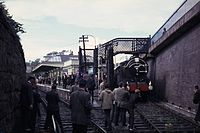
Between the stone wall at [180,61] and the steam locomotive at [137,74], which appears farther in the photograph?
the steam locomotive at [137,74]

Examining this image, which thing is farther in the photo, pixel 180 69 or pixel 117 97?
pixel 180 69

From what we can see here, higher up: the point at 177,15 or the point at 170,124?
the point at 177,15

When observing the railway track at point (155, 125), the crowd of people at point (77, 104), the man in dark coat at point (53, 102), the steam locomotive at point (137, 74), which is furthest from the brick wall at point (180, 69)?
the man in dark coat at point (53, 102)

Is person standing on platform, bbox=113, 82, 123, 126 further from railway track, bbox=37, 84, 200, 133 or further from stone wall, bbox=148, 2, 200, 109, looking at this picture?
stone wall, bbox=148, 2, 200, 109

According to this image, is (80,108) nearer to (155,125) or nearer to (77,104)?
(77,104)

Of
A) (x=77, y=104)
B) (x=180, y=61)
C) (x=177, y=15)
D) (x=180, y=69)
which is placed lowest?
(x=77, y=104)

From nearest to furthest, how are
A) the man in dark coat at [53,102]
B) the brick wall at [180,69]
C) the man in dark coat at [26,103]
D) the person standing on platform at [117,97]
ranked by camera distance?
1. the man in dark coat at [26,103]
2. the man in dark coat at [53,102]
3. the person standing on platform at [117,97]
4. the brick wall at [180,69]

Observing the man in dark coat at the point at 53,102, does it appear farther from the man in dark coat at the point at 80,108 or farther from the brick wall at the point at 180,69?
the brick wall at the point at 180,69

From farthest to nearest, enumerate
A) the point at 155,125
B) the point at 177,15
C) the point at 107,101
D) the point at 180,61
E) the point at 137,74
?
1. the point at 137,74
2. the point at 180,61
3. the point at 177,15
4. the point at 155,125
5. the point at 107,101

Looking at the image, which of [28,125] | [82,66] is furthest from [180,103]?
[82,66]

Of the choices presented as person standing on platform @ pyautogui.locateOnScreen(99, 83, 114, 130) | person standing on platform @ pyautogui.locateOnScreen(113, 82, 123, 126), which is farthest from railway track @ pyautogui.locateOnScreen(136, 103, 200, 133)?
person standing on platform @ pyautogui.locateOnScreen(99, 83, 114, 130)

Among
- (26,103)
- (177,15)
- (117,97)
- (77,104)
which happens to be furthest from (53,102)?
(177,15)

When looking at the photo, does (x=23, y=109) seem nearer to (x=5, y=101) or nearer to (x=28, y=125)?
(x=28, y=125)

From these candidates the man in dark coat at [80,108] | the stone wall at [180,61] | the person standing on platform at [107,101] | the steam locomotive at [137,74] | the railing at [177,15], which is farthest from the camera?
the steam locomotive at [137,74]
